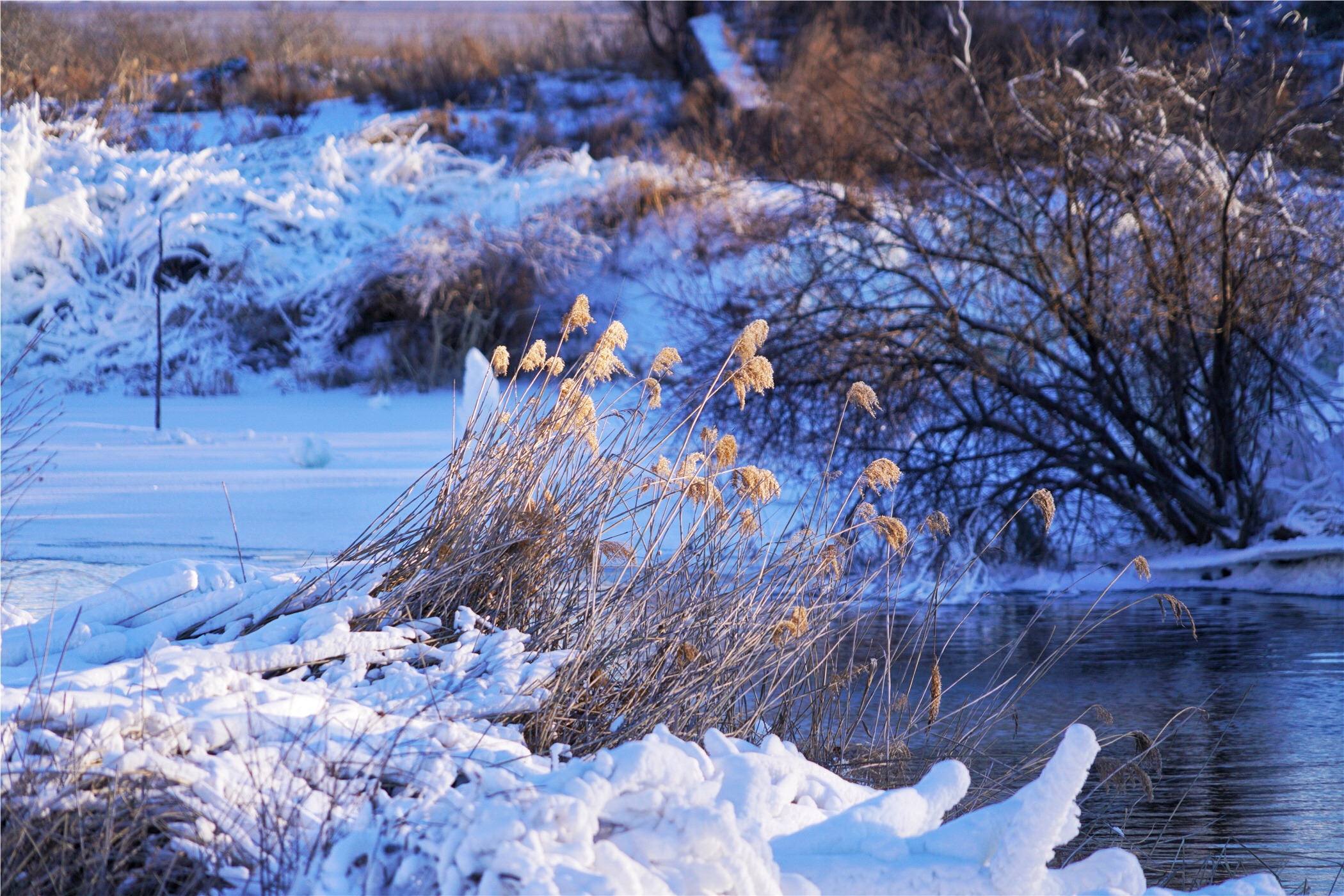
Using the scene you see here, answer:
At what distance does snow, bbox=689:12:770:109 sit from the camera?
17.1 m

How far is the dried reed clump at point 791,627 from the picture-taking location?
2914 millimetres

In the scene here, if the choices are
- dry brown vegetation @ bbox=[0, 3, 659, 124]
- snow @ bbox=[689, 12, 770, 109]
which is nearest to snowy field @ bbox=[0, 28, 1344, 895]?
snow @ bbox=[689, 12, 770, 109]

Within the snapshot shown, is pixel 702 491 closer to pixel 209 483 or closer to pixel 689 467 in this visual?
pixel 689 467

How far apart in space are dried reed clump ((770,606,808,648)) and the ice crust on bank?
0.52 meters

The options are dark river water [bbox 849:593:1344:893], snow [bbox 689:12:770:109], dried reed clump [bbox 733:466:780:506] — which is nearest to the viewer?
dried reed clump [bbox 733:466:780:506]

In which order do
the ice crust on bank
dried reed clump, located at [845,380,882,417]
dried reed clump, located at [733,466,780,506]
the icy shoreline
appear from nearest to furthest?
the ice crust on bank < dried reed clump, located at [733,466,780,506] < dried reed clump, located at [845,380,882,417] < the icy shoreline

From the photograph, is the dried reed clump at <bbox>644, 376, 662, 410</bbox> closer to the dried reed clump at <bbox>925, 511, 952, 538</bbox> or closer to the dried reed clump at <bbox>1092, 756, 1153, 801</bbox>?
the dried reed clump at <bbox>925, 511, 952, 538</bbox>

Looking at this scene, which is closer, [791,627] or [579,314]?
[791,627]

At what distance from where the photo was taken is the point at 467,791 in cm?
200

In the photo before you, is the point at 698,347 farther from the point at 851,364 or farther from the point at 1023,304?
the point at 1023,304

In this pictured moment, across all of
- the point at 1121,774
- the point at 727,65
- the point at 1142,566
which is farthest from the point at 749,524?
the point at 727,65

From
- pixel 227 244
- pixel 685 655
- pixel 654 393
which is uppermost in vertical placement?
pixel 227 244

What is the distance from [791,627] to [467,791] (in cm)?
115

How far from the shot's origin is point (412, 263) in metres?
11.9
